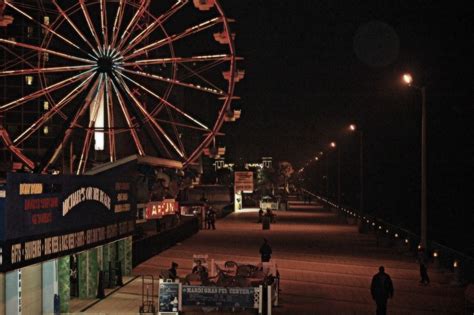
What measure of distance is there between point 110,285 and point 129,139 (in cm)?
4609

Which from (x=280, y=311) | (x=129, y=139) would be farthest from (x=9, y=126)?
(x=280, y=311)

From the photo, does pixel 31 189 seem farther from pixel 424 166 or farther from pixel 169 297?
pixel 424 166

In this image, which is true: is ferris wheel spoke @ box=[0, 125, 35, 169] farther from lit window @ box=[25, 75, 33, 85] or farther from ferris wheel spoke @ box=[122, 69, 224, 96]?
lit window @ box=[25, 75, 33, 85]

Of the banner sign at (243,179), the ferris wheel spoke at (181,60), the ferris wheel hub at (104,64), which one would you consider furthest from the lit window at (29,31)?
the ferris wheel hub at (104,64)

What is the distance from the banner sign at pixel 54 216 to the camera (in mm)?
15688

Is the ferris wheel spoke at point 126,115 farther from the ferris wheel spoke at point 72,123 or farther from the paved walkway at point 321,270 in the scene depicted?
the paved walkway at point 321,270

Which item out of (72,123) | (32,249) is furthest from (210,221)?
(32,249)

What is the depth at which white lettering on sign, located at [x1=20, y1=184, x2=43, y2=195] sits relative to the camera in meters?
16.5

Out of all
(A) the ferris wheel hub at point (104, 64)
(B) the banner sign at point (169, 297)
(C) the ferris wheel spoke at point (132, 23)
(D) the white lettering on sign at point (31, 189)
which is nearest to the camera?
(D) the white lettering on sign at point (31, 189)

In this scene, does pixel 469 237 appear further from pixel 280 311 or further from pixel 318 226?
→ pixel 280 311

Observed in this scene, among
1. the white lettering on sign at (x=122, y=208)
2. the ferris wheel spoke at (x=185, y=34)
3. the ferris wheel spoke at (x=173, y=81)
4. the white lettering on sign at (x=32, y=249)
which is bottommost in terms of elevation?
the white lettering on sign at (x=32, y=249)

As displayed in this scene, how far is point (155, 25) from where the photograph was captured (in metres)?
34.8

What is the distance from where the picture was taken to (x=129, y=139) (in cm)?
7269

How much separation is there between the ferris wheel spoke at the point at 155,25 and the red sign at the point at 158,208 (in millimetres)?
5737
